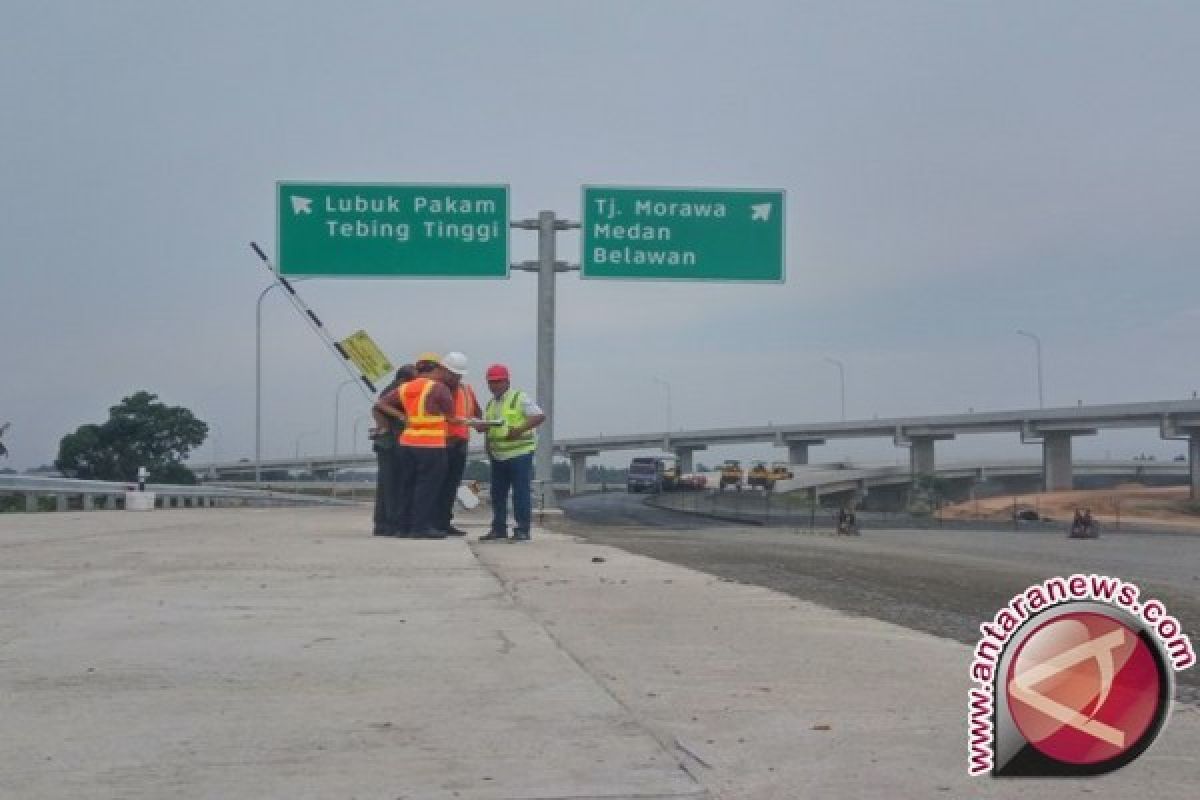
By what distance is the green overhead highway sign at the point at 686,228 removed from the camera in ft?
85.8

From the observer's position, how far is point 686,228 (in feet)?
86.0

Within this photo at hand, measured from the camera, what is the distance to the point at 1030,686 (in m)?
3.39

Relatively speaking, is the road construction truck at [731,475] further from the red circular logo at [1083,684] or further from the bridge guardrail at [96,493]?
the red circular logo at [1083,684]

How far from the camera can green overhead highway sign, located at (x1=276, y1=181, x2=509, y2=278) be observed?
25.8 meters

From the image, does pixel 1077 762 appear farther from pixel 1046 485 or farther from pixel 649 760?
pixel 1046 485

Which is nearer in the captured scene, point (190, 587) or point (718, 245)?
point (190, 587)

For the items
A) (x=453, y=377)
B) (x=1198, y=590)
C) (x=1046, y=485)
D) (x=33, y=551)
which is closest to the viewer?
(x=33, y=551)

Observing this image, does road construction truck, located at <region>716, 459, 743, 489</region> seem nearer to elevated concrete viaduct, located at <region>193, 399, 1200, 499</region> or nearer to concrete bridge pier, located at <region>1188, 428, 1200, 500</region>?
elevated concrete viaduct, located at <region>193, 399, 1200, 499</region>

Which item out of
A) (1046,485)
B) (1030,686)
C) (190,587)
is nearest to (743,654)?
(1030,686)

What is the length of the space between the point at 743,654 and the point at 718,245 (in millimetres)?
19780

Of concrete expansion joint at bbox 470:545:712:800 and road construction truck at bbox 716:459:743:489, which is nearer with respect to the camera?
concrete expansion joint at bbox 470:545:712:800

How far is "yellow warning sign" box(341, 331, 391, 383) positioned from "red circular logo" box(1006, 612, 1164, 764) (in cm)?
2875

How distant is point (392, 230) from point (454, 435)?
39.2ft

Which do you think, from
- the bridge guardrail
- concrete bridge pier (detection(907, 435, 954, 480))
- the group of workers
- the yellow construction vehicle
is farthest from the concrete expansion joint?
concrete bridge pier (detection(907, 435, 954, 480))
